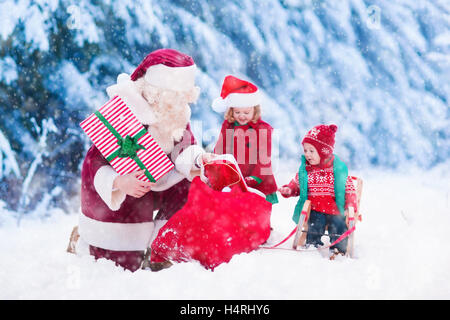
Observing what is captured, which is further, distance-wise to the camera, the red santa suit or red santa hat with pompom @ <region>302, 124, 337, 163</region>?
red santa hat with pompom @ <region>302, 124, 337, 163</region>

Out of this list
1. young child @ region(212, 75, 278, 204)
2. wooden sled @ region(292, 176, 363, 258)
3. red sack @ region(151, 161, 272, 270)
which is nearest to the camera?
red sack @ region(151, 161, 272, 270)

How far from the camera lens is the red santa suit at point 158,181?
2.30 m

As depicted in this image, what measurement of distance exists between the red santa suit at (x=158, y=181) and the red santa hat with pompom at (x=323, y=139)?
69 centimetres

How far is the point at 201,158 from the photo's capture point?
2455mm

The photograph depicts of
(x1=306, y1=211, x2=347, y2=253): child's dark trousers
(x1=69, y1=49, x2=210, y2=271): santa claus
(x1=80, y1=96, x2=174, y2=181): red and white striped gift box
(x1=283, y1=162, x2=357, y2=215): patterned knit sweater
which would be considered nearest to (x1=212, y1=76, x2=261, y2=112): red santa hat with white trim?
(x1=69, y1=49, x2=210, y2=271): santa claus

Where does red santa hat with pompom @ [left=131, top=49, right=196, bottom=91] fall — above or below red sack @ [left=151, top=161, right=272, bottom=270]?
above

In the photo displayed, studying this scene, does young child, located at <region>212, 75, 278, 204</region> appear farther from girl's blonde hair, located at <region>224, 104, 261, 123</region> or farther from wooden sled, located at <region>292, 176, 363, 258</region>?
wooden sled, located at <region>292, 176, 363, 258</region>

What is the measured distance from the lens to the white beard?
7.61ft

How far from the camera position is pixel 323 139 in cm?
264

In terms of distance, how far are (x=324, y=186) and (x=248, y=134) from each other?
571mm

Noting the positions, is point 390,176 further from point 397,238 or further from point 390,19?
point 397,238

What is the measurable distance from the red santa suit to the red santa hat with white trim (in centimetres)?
39

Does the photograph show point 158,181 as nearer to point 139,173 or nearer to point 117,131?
point 139,173

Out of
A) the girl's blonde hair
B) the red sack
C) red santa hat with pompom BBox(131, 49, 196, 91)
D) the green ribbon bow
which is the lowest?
the red sack
